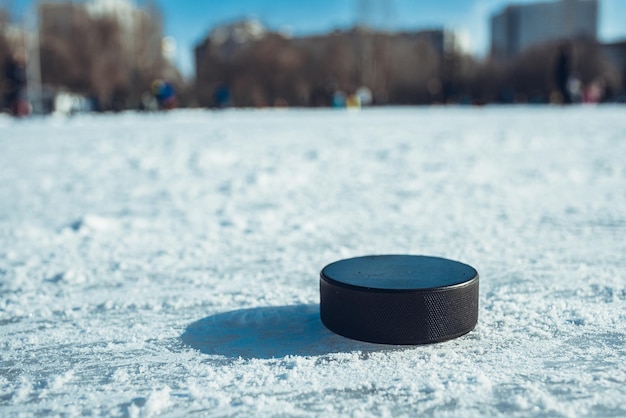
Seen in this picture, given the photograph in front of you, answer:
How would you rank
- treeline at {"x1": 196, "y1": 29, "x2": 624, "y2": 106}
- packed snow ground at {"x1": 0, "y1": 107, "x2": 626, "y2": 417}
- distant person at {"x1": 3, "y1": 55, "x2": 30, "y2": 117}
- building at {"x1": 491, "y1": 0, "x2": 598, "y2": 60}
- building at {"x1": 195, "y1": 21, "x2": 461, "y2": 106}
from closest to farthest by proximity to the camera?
A: 1. packed snow ground at {"x1": 0, "y1": 107, "x2": 626, "y2": 417}
2. distant person at {"x1": 3, "y1": 55, "x2": 30, "y2": 117}
3. building at {"x1": 195, "y1": 21, "x2": 461, "y2": 106}
4. treeline at {"x1": 196, "y1": 29, "x2": 624, "y2": 106}
5. building at {"x1": 491, "y1": 0, "x2": 598, "y2": 60}

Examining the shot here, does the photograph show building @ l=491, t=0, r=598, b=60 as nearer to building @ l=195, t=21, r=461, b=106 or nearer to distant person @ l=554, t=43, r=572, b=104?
building @ l=195, t=21, r=461, b=106

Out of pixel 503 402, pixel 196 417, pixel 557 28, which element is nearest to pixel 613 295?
pixel 503 402

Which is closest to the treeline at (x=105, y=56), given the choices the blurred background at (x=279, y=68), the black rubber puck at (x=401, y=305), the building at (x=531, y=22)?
the blurred background at (x=279, y=68)

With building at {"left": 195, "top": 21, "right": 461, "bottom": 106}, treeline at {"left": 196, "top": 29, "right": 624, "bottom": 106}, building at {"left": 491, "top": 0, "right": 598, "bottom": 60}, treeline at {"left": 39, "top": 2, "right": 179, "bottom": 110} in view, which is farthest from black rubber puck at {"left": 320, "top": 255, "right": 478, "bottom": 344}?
building at {"left": 491, "top": 0, "right": 598, "bottom": 60}

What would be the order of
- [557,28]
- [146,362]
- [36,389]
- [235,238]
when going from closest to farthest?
1. [36,389]
2. [146,362]
3. [235,238]
4. [557,28]

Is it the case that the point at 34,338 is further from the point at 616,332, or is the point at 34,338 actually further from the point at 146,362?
the point at 616,332

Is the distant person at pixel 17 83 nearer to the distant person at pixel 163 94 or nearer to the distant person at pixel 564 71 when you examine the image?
the distant person at pixel 163 94
